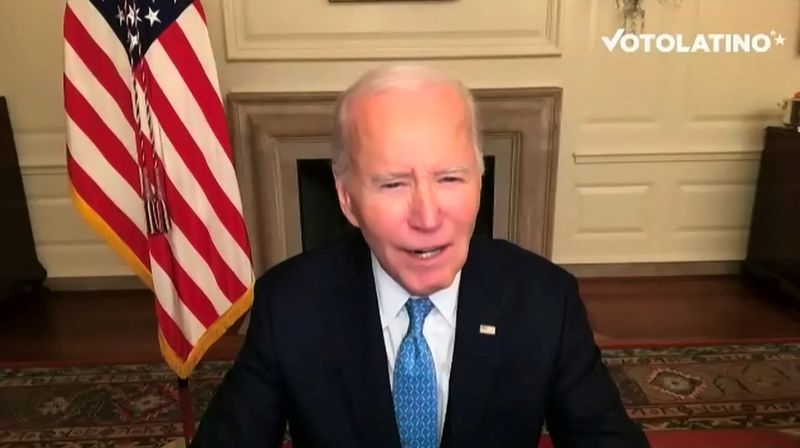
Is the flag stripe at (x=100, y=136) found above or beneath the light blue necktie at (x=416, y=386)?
above

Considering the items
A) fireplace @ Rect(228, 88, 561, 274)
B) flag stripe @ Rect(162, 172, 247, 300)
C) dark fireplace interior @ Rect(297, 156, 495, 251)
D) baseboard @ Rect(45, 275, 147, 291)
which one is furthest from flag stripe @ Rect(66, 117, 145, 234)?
baseboard @ Rect(45, 275, 147, 291)

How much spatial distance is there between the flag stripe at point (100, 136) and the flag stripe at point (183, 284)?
17cm

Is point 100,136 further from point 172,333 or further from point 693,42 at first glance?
point 693,42

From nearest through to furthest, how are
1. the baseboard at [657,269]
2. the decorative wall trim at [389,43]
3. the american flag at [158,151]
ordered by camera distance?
the american flag at [158,151] → the decorative wall trim at [389,43] → the baseboard at [657,269]

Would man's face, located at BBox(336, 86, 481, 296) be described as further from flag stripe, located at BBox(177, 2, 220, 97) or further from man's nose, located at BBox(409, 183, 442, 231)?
flag stripe, located at BBox(177, 2, 220, 97)

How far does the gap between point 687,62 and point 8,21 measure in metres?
3.17

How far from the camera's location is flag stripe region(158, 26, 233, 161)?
1.79m

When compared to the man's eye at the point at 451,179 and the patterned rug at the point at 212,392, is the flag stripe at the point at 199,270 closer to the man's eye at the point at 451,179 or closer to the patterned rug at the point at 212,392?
the patterned rug at the point at 212,392

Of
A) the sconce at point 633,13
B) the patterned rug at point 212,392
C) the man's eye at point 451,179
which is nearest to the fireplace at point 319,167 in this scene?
the sconce at point 633,13

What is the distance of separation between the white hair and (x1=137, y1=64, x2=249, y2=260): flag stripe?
0.94m

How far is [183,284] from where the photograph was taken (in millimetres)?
1906

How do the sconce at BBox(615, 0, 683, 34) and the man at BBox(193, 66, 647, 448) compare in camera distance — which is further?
the sconce at BBox(615, 0, 683, 34)

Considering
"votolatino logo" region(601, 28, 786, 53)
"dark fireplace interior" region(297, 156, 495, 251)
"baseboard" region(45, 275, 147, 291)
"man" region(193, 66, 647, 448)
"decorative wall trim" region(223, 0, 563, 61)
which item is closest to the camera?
"man" region(193, 66, 647, 448)

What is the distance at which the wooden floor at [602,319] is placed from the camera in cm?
279
